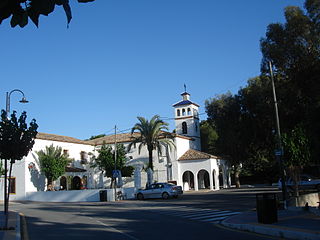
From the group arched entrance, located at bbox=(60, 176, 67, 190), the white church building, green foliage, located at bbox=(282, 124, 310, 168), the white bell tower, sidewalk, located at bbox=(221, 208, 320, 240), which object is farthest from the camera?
the white bell tower

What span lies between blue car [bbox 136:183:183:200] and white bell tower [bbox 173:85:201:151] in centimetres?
2005

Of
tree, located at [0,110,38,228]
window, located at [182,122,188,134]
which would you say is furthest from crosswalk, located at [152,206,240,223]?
window, located at [182,122,188,134]

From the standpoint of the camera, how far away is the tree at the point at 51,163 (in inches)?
1610

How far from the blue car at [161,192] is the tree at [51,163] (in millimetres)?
11047

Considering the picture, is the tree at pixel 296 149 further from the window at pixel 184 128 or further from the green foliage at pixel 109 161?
the window at pixel 184 128

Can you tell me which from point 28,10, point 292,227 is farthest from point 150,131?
point 28,10

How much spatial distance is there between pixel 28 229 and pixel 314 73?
1779cm

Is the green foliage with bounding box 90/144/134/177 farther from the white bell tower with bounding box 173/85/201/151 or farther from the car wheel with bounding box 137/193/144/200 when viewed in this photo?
the white bell tower with bounding box 173/85/201/151

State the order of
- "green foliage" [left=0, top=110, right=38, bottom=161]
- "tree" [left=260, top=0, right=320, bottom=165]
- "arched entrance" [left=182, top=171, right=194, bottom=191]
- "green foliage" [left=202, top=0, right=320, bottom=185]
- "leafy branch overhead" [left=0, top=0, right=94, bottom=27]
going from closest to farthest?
"leafy branch overhead" [left=0, top=0, right=94, bottom=27] < "green foliage" [left=0, top=110, right=38, bottom=161] < "green foliage" [left=202, top=0, right=320, bottom=185] < "tree" [left=260, top=0, right=320, bottom=165] < "arched entrance" [left=182, top=171, right=194, bottom=191]

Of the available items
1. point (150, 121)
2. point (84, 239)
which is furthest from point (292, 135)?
point (150, 121)

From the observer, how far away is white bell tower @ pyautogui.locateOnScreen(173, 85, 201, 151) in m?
54.3

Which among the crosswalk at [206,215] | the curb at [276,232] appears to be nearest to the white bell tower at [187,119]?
the crosswalk at [206,215]

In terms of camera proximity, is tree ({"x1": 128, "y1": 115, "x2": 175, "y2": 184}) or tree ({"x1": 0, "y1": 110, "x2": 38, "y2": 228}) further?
tree ({"x1": 128, "y1": 115, "x2": 175, "y2": 184})

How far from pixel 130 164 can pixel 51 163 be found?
13.5m
